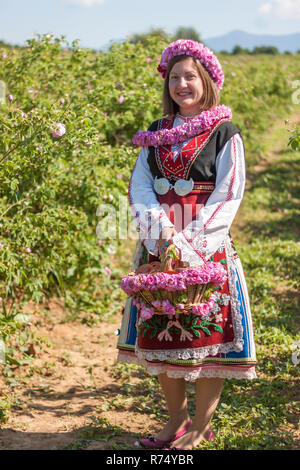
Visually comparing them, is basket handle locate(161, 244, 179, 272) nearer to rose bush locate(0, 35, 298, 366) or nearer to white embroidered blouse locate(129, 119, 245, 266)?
white embroidered blouse locate(129, 119, 245, 266)

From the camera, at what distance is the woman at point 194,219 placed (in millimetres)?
2314

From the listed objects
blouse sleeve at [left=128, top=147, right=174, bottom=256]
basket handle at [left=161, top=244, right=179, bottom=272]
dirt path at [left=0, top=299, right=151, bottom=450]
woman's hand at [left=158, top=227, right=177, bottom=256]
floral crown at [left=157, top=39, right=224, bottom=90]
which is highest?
floral crown at [left=157, top=39, right=224, bottom=90]

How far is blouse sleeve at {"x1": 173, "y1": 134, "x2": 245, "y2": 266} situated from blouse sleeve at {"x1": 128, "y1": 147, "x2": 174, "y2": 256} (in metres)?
0.11

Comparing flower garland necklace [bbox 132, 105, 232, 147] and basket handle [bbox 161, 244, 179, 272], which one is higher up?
flower garland necklace [bbox 132, 105, 232, 147]

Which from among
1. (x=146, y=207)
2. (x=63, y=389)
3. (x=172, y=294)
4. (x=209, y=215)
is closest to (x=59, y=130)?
(x=146, y=207)

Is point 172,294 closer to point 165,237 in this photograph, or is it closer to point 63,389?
point 165,237

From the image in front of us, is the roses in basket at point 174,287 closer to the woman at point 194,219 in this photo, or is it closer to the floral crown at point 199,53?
the woman at point 194,219

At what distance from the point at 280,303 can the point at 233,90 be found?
4400mm

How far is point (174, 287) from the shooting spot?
212cm

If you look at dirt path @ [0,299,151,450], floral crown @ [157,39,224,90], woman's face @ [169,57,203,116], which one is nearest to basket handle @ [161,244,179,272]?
woman's face @ [169,57,203,116]

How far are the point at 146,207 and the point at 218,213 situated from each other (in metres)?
0.31

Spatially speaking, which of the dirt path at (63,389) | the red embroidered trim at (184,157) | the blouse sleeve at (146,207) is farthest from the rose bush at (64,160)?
the red embroidered trim at (184,157)

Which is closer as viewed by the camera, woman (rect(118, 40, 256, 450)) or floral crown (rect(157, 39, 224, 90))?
woman (rect(118, 40, 256, 450))

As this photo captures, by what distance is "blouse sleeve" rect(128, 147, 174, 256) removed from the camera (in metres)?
2.35
